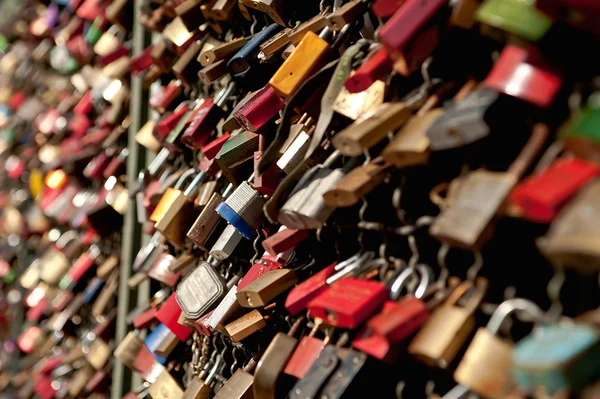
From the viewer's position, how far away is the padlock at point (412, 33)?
0.68m

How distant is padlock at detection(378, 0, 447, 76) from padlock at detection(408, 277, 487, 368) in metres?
0.27

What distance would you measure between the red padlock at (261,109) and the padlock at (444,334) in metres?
0.47

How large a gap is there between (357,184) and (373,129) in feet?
0.21

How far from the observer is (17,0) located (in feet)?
8.89

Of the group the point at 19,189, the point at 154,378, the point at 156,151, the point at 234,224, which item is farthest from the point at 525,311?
the point at 19,189

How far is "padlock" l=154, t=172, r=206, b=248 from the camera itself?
1198 millimetres

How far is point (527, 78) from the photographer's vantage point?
0.57m

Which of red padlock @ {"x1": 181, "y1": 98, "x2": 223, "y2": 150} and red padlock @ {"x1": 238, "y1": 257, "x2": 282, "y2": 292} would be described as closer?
red padlock @ {"x1": 238, "y1": 257, "x2": 282, "y2": 292}

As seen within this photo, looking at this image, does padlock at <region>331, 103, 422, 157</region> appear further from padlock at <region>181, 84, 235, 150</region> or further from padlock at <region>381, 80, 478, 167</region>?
padlock at <region>181, 84, 235, 150</region>

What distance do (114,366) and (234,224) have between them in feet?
2.65

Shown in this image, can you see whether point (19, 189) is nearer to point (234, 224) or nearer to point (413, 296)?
point (234, 224)

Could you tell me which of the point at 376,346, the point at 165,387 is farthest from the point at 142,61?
the point at 376,346

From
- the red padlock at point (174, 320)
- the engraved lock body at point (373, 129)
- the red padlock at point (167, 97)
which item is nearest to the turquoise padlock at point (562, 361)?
the engraved lock body at point (373, 129)

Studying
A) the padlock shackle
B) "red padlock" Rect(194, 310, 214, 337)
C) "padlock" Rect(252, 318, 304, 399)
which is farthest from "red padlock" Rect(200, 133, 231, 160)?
the padlock shackle
